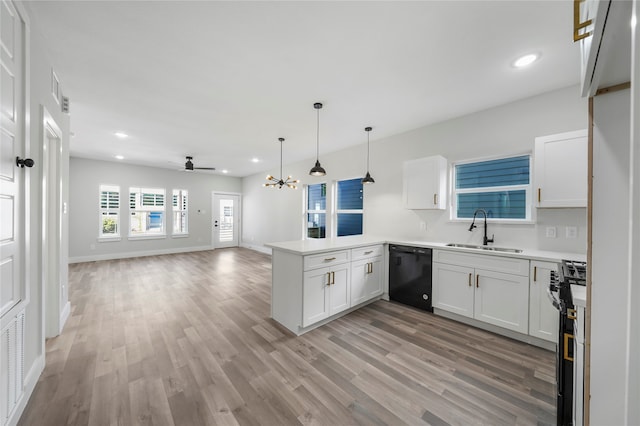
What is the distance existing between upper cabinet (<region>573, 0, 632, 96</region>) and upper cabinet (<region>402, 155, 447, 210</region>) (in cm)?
247

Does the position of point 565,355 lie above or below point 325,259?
below

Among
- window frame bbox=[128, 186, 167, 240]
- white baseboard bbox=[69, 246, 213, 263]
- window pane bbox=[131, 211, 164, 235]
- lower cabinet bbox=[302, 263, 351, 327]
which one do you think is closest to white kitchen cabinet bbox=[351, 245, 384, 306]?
lower cabinet bbox=[302, 263, 351, 327]

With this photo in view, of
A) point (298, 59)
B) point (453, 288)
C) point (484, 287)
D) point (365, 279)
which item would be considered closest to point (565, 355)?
point (484, 287)

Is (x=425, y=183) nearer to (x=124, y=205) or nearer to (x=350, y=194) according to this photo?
(x=350, y=194)

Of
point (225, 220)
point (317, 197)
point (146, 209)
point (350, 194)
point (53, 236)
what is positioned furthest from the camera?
point (225, 220)

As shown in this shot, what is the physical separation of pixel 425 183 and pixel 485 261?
130 centimetres

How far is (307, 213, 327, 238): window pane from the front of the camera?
5.98 metres

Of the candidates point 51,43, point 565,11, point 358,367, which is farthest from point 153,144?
point 565,11

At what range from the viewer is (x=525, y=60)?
223 cm

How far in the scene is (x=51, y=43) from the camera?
2.05m

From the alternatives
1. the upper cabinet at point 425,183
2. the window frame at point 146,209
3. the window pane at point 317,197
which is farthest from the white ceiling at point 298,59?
the window frame at point 146,209

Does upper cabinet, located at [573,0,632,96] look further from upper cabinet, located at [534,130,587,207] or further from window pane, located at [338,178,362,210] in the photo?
window pane, located at [338,178,362,210]

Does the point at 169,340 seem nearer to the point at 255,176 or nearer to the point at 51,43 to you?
the point at 51,43

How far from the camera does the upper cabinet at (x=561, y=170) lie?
7.79 ft
